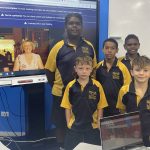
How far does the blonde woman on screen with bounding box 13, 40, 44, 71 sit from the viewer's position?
9.91ft

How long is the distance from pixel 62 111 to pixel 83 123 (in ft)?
2.05

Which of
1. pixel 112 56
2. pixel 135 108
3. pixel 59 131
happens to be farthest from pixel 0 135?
pixel 135 108

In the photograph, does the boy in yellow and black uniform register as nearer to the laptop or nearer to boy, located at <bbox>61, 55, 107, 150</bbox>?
boy, located at <bbox>61, 55, 107, 150</bbox>

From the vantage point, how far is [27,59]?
3.07m

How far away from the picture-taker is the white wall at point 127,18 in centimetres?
388

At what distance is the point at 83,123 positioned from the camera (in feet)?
7.89

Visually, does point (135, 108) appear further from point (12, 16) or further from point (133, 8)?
point (133, 8)

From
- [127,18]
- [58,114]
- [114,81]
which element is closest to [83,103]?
[114,81]

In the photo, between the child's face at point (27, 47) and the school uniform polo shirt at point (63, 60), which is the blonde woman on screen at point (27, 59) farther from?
the school uniform polo shirt at point (63, 60)

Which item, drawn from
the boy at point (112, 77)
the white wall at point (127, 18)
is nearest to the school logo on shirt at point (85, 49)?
the boy at point (112, 77)

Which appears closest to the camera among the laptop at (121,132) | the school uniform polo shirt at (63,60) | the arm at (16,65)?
the laptop at (121,132)

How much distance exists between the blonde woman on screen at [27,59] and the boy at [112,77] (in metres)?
0.76

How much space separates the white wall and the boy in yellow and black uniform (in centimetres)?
100

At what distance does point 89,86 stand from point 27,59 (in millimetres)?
933
